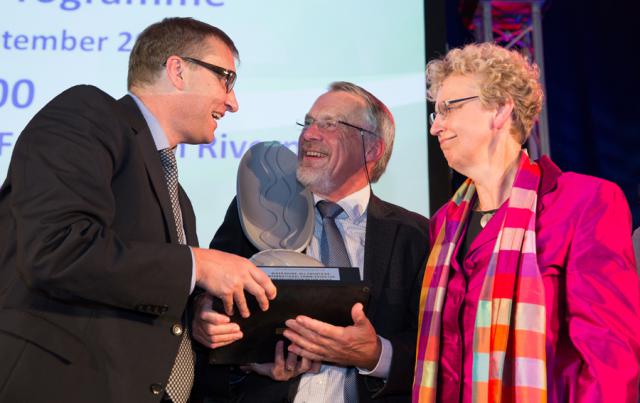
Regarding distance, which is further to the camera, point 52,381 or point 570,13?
point 570,13

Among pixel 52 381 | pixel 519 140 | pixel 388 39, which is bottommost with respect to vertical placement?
pixel 52 381

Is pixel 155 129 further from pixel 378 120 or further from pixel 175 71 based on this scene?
pixel 378 120

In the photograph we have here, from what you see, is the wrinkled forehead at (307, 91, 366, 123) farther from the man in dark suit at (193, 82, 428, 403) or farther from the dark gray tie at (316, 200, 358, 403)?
the dark gray tie at (316, 200, 358, 403)

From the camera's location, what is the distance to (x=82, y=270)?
64.5 inches

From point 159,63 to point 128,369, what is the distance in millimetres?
987

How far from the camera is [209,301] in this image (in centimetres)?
208

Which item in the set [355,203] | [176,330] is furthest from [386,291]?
[176,330]

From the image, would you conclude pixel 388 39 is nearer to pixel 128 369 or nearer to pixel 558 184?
pixel 558 184

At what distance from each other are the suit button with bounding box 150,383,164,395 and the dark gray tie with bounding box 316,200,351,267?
3.22 feet

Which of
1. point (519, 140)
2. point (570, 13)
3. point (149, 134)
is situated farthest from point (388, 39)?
point (570, 13)

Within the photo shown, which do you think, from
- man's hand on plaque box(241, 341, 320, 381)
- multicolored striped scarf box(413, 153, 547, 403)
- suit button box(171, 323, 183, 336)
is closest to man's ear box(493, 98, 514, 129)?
multicolored striped scarf box(413, 153, 547, 403)

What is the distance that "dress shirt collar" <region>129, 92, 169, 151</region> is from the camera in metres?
2.15

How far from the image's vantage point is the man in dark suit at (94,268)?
165 centimetres

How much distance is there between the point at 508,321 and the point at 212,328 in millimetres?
822
